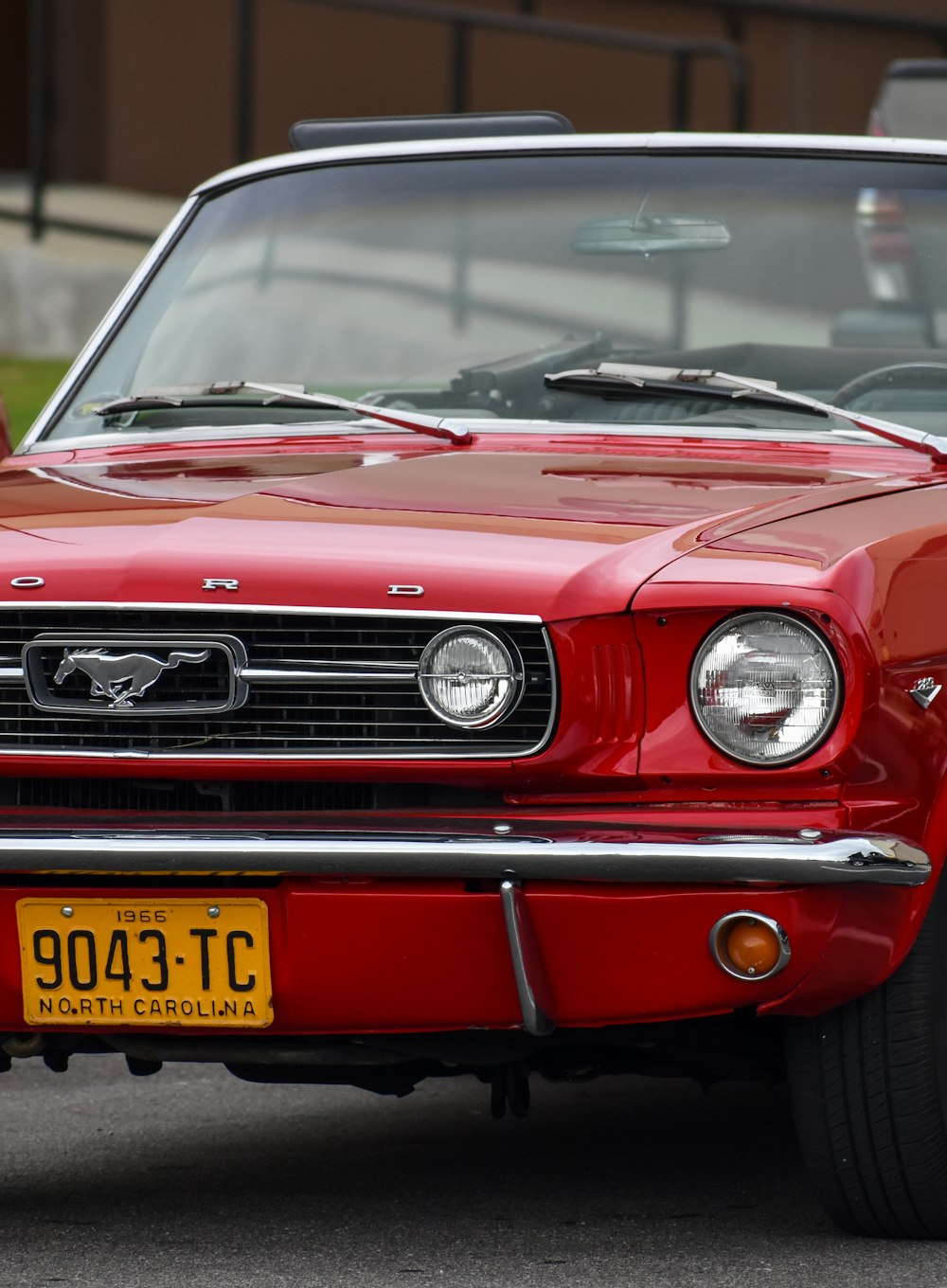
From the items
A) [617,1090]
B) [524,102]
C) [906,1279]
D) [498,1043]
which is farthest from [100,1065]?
[524,102]

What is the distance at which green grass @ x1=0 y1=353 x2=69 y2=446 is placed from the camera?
12.5 metres

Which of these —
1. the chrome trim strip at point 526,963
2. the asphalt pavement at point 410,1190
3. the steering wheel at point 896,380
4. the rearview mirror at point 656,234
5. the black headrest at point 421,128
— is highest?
the black headrest at point 421,128

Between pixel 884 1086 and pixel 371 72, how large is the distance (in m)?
12.7

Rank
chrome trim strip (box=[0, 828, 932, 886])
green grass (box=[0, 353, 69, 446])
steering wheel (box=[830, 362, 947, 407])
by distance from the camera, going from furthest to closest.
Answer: green grass (box=[0, 353, 69, 446]) < steering wheel (box=[830, 362, 947, 407]) < chrome trim strip (box=[0, 828, 932, 886])

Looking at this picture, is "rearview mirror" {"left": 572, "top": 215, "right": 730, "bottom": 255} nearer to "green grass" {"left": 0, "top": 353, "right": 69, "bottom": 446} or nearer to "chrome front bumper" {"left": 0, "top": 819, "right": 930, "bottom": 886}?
"chrome front bumper" {"left": 0, "top": 819, "right": 930, "bottom": 886}

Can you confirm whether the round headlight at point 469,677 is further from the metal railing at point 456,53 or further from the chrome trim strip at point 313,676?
the metal railing at point 456,53

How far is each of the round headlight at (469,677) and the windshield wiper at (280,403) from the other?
38.1 inches

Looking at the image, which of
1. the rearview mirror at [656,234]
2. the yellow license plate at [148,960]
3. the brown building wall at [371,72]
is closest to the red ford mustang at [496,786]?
the yellow license plate at [148,960]

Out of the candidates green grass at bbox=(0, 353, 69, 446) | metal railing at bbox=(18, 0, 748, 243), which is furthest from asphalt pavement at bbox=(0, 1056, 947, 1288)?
metal railing at bbox=(18, 0, 748, 243)

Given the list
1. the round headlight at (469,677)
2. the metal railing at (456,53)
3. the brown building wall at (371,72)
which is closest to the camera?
the round headlight at (469,677)

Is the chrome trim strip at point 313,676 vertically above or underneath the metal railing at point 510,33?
above

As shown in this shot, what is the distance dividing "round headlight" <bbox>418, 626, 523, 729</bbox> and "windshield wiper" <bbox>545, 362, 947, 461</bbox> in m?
1.07

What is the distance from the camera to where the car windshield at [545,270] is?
4629mm

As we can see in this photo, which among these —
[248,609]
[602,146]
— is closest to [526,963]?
[248,609]
